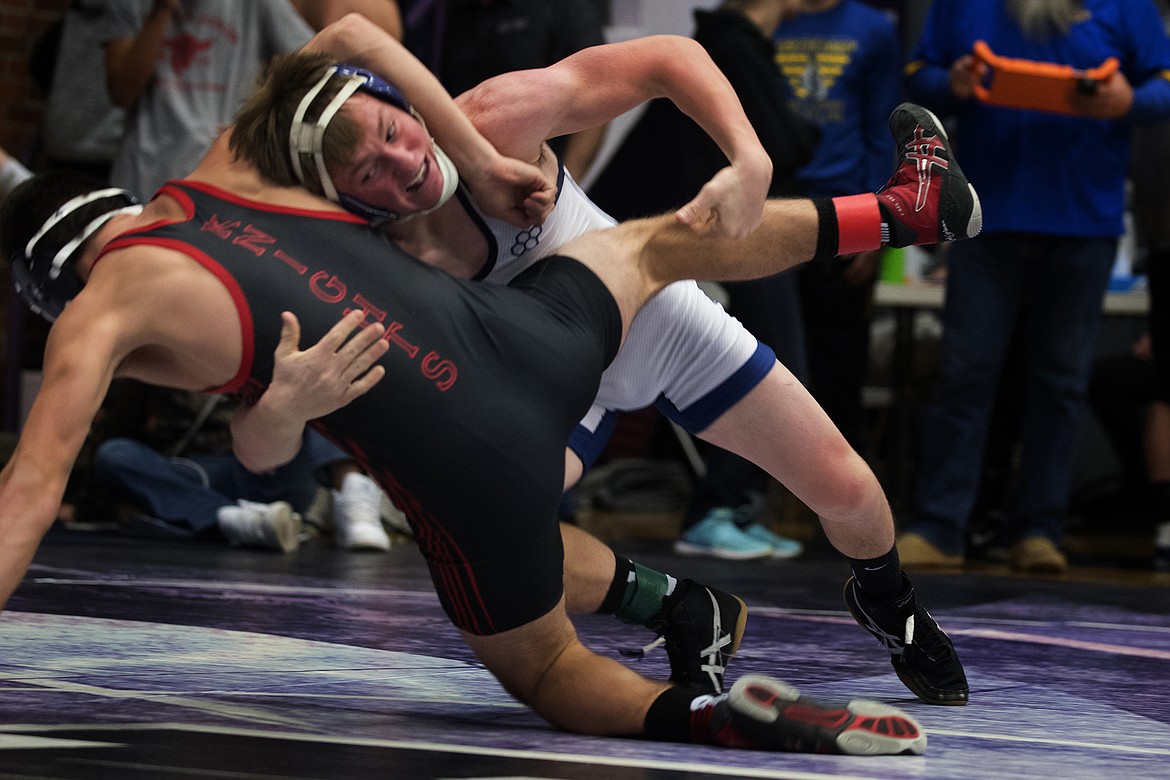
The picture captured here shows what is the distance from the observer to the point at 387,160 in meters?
1.88

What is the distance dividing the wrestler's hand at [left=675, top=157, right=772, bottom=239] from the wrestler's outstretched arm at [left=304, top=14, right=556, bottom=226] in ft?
0.77

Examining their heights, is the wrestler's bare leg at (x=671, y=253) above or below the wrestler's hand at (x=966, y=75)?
above

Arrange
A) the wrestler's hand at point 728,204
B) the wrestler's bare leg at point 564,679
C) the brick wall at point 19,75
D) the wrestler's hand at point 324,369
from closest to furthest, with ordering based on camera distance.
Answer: the wrestler's hand at point 324,369 → the wrestler's bare leg at point 564,679 → the wrestler's hand at point 728,204 → the brick wall at point 19,75

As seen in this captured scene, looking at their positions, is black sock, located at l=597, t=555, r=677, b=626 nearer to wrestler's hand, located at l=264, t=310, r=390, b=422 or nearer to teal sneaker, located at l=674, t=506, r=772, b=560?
wrestler's hand, located at l=264, t=310, r=390, b=422

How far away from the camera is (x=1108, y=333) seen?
7.04 m

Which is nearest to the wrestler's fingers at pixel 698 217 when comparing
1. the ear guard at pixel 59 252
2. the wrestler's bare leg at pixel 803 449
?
the wrestler's bare leg at pixel 803 449

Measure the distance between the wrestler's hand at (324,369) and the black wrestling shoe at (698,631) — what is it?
0.71 m

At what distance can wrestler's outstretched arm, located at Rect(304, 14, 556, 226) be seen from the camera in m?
2.04

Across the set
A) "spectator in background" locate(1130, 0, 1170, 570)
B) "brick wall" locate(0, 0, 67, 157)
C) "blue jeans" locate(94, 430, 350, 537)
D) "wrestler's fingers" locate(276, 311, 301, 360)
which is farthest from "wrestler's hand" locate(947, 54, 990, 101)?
"brick wall" locate(0, 0, 67, 157)

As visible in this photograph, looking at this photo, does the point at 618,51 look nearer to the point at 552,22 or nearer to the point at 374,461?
the point at 374,461

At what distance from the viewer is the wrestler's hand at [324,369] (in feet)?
5.65

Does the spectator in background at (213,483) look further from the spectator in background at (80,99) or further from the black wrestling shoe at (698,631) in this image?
the black wrestling shoe at (698,631)

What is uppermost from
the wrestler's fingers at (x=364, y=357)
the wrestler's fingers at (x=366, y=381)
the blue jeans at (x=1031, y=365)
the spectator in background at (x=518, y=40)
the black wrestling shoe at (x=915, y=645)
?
the wrestler's fingers at (x=364, y=357)

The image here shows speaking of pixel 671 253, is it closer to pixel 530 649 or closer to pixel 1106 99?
pixel 530 649
